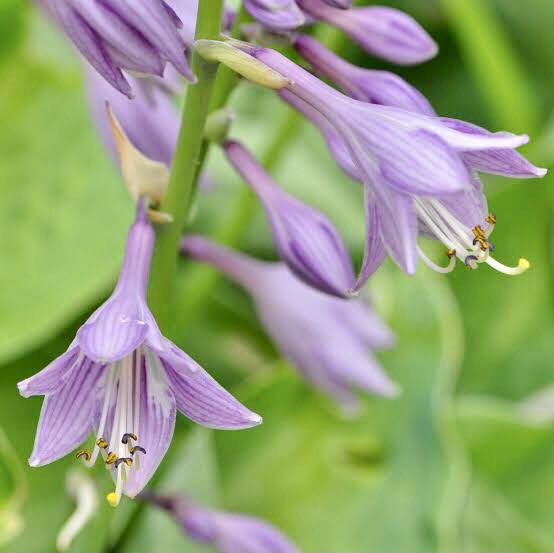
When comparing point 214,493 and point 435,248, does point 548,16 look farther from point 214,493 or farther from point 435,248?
point 214,493

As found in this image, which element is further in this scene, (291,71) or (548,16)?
(548,16)

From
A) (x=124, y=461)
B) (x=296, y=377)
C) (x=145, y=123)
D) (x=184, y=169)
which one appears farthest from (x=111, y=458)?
(x=296, y=377)

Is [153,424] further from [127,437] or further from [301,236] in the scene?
[301,236]

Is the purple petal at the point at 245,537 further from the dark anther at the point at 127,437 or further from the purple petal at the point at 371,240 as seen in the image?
the purple petal at the point at 371,240

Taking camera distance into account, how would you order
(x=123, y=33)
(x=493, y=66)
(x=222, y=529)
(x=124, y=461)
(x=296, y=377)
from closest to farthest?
(x=123, y=33)
(x=124, y=461)
(x=222, y=529)
(x=296, y=377)
(x=493, y=66)

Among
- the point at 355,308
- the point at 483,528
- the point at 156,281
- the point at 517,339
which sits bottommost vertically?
the point at 483,528

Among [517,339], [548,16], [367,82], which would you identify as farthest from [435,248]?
[367,82]

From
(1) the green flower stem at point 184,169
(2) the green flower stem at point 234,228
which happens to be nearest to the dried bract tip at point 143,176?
(1) the green flower stem at point 184,169

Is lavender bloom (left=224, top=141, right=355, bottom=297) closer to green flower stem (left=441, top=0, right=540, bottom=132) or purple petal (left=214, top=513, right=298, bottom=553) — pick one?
purple petal (left=214, top=513, right=298, bottom=553)
